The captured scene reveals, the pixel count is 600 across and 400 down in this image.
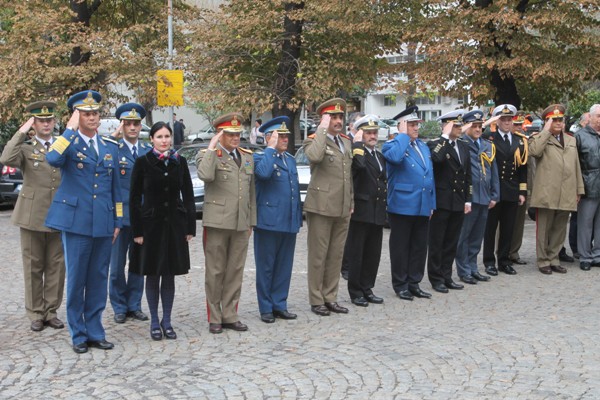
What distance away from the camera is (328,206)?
880cm

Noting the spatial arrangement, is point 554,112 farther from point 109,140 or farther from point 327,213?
point 109,140

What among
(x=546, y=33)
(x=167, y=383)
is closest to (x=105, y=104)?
(x=546, y=33)

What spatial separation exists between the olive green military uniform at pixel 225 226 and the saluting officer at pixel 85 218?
0.93 m

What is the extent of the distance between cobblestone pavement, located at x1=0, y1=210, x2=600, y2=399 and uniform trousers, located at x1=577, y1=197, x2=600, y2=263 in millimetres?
2150

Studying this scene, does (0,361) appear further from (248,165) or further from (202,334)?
(248,165)

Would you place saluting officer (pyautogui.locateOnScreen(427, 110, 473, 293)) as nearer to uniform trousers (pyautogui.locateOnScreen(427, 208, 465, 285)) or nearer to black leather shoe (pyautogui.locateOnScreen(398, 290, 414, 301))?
uniform trousers (pyautogui.locateOnScreen(427, 208, 465, 285))

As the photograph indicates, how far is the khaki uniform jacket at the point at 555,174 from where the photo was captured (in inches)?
452

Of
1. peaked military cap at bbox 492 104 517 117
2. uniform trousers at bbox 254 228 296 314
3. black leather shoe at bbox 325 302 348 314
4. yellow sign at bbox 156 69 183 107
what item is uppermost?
yellow sign at bbox 156 69 183 107

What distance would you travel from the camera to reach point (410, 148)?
9.64 m

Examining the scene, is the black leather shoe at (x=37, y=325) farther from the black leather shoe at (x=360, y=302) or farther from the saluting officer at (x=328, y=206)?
the black leather shoe at (x=360, y=302)

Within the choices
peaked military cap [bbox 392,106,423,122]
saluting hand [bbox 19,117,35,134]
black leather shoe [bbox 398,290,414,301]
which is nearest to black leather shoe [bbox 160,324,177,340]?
saluting hand [bbox 19,117,35,134]

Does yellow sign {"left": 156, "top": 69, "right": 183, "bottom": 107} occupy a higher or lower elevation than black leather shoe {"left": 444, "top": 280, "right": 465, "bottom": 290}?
higher

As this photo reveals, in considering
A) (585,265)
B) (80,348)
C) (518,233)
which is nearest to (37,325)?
(80,348)

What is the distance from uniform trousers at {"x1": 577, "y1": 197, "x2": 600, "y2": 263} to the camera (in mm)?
11844
